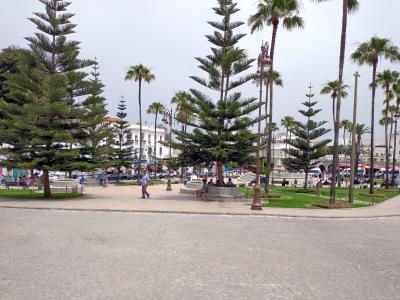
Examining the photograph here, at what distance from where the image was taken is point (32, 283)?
7.55 metres

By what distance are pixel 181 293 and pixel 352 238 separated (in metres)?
8.42

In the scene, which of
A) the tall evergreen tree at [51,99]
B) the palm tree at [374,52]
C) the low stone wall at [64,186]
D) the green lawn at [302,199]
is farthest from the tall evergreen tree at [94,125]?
the palm tree at [374,52]

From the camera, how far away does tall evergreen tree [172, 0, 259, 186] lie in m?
27.5

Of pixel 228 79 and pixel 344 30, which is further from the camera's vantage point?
pixel 228 79

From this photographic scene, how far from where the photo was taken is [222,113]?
27.5 meters

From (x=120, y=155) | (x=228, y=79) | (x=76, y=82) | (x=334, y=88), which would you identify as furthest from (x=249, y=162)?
(x=120, y=155)

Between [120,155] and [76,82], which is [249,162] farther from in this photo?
[120,155]

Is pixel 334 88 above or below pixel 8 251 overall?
above

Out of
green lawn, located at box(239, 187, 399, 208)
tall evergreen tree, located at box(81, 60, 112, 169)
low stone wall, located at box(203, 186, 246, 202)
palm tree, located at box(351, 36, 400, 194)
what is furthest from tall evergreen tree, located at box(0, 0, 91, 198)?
palm tree, located at box(351, 36, 400, 194)

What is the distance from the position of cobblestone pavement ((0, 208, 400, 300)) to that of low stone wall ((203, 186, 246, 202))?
32.7 ft

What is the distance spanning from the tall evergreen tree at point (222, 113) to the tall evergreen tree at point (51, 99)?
6302mm

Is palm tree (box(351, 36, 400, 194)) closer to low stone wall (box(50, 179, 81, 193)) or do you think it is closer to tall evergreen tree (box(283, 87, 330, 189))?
tall evergreen tree (box(283, 87, 330, 189))

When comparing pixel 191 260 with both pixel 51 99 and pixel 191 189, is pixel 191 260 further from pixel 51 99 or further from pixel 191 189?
pixel 191 189

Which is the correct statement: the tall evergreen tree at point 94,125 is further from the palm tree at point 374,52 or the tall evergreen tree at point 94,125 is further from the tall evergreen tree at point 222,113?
the palm tree at point 374,52
